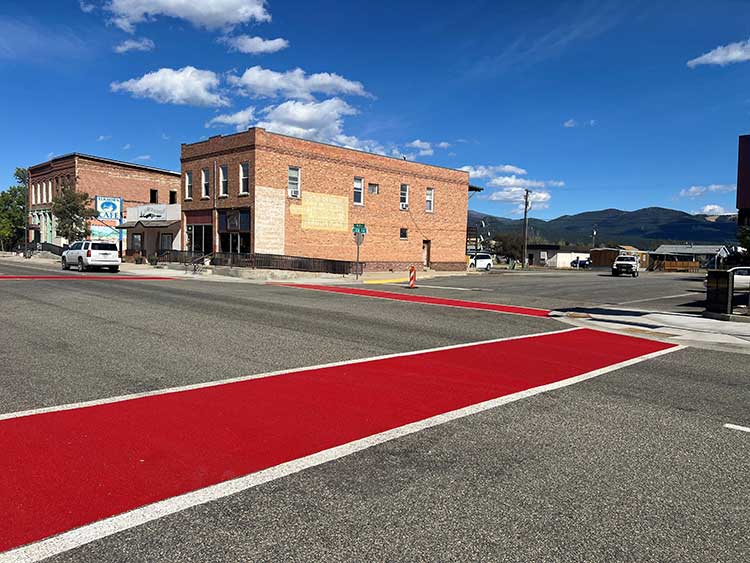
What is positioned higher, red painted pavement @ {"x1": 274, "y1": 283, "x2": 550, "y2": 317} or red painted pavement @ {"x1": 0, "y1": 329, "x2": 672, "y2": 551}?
red painted pavement @ {"x1": 0, "y1": 329, "x2": 672, "y2": 551}

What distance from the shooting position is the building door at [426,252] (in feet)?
149

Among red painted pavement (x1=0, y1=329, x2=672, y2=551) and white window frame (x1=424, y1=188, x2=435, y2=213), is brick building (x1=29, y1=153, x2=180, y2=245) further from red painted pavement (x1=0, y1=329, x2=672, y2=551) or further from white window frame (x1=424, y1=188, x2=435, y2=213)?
red painted pavement (x1=0, y1=329, x2=672, y2=551)

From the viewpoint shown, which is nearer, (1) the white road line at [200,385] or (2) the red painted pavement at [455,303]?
(1) the white road line at [200,385]

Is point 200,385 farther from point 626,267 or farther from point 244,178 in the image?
point 626,267

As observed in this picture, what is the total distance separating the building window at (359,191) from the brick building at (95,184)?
27.1 meters

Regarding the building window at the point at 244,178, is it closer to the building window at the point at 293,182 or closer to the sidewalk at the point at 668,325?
the building window at the point at 293,182

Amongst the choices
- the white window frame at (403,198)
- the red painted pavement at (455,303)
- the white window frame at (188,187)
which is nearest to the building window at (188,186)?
the white window frame at (188,187)

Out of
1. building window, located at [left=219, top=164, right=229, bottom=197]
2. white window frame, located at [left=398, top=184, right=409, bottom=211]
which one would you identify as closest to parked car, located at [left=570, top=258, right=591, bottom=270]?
white window frame, located at [left=398, top=184, right=409, bottom=211]

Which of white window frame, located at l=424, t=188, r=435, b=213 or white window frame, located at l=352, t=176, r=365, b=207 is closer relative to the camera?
white window frame, located at l=352, t=176, r=365, b=207

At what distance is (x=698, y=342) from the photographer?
1131 cm

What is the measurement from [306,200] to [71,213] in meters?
24.7

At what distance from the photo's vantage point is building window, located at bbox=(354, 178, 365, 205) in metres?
39.6

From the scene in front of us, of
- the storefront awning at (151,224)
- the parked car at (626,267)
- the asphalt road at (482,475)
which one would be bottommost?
the asphalt road at (482,475)

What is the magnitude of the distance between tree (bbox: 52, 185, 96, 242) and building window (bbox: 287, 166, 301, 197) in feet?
77.7
